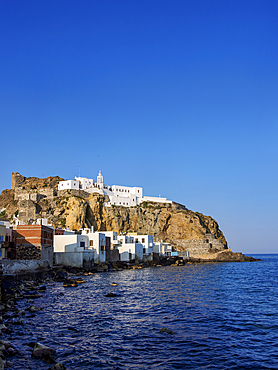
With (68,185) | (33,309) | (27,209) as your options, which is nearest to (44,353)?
(33,309)

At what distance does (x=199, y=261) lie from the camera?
109m

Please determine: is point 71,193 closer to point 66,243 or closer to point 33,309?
point 66,243

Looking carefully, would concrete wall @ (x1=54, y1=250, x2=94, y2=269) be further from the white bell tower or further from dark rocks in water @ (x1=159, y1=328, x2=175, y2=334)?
the white bell tower

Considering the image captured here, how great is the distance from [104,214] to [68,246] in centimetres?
5778

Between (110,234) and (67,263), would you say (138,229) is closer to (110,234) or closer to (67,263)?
(110,234)

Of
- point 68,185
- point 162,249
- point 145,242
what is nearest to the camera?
point 145,242

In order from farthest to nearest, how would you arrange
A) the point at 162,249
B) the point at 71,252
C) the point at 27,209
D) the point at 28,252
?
the point at 27,209 < the point at 162,249 < the point at 71,252 < the point at 28,252

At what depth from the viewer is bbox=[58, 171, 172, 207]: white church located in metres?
119

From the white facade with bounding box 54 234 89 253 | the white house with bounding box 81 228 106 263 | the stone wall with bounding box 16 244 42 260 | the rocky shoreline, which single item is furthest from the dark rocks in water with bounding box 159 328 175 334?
the white house with bounding box 81 228 106 263

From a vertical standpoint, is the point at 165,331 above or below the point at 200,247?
above

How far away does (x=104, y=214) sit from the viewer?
116 meters

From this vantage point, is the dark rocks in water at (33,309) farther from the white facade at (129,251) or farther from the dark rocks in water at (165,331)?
the white facade at (129,251)

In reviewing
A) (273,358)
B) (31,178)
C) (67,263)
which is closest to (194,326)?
(273,358)

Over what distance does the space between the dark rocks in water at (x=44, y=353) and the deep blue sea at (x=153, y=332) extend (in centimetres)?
32
